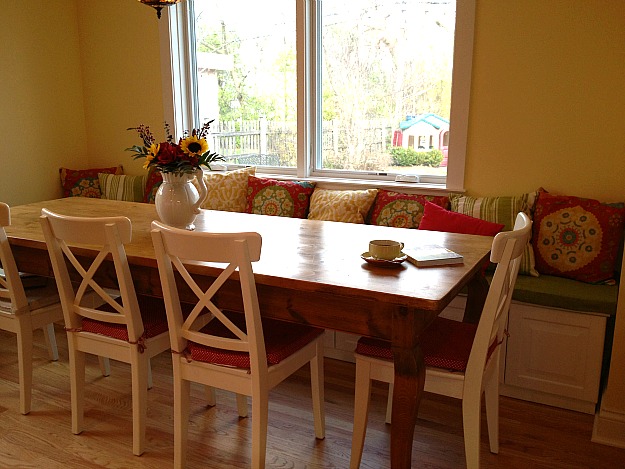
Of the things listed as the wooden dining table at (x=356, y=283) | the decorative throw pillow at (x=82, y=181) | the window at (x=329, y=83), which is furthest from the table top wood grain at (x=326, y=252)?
the decorative throw pillow at (x=82, y=181)

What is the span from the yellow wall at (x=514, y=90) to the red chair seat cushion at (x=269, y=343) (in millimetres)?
1648

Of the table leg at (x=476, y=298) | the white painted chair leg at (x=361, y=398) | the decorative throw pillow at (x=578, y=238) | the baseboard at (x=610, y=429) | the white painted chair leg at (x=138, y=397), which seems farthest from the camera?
the decorative throw pillow at (x=578, y=238)

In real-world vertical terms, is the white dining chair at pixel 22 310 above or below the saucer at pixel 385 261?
below

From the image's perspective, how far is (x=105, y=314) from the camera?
2.18 metres

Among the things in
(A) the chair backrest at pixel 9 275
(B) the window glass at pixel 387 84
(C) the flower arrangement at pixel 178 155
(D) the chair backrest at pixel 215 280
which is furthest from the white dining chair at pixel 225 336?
(B) the window glass at pixel 387 84

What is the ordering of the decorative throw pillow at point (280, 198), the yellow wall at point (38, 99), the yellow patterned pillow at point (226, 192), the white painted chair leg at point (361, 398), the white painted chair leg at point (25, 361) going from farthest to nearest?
the yellow wall at point (38, 99), the yellow patterned pillow at point (226, 192), the decorative throw pillow at point (280, 198), the white painted chair leg at point (25, 361), the white painted chair leg at point (361, 398)

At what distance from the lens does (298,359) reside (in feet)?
6.76

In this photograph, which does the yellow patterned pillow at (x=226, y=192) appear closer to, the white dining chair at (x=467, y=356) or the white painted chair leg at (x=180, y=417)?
the white painted chair leg at (x=180, y=417)

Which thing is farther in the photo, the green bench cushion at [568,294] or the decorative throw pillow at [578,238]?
the decorative throw pillow at [578,238]

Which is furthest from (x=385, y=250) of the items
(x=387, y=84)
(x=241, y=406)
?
(x=387, y=84)

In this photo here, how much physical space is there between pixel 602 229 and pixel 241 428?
191 cm

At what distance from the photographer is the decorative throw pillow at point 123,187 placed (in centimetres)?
425

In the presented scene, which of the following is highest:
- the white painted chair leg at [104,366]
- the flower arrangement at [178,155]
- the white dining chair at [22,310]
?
the flower arrangement at [178,155]

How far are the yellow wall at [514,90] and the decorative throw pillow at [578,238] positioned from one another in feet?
0.70
